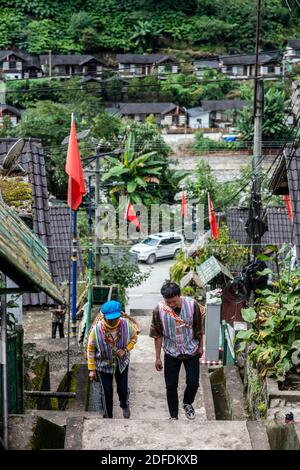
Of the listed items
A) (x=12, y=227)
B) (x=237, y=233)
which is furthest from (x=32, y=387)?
(x=237, y=233)

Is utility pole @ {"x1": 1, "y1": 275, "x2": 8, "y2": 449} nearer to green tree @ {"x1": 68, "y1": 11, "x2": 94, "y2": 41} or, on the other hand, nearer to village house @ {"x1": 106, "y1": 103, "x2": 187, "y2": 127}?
village house @ {"x1": 106, "y1": 103, "x2": 187, "y2": 127}

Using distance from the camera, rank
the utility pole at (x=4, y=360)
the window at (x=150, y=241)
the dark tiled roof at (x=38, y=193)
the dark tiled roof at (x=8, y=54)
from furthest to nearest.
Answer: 1. the dark tiled roof at (x=8, y=54)
2. the window at (x=150, y=241)
3. the dark tiled roof at (x=38, y=193)
4. the utility pole at (x=4, y=360)

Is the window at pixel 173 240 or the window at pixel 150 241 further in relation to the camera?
the window at pixel 173 240

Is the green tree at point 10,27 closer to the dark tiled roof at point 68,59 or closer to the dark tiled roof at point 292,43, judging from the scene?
the dark tiled roof at point 68,59

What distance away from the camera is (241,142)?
1960 inches

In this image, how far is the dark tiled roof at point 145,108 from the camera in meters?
59.1

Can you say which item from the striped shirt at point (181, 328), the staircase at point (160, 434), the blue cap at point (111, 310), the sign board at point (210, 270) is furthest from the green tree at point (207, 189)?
the staircase at point (160, 434)

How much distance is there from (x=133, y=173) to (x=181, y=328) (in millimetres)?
28507

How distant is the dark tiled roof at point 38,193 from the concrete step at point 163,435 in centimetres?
450

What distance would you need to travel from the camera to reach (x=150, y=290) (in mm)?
28938

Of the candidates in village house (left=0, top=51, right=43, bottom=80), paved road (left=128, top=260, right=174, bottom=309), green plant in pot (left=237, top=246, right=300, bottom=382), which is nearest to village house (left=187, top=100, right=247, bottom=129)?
village house (left=0, top=51, right=43, bottom=80)

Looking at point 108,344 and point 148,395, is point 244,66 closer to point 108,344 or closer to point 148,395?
point 148,395

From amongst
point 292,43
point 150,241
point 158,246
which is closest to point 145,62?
point 292,43
